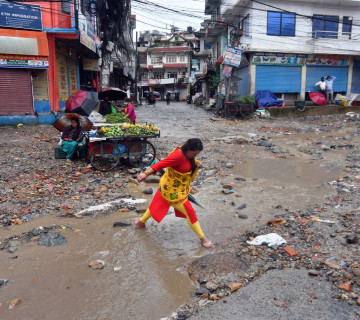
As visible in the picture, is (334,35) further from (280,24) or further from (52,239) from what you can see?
(52,239)

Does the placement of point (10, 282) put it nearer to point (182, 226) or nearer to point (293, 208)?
point (182, 226)

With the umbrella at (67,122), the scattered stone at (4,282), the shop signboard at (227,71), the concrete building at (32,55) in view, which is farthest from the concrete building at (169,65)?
the scattered stone at (4,282)

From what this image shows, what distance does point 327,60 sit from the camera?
71.1 ft

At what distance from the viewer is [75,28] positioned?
44.5 ft

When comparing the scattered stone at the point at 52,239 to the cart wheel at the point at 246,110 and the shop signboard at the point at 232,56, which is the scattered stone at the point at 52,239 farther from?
the shop signboard at the point at 232,56

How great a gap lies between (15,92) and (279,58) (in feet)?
51.4

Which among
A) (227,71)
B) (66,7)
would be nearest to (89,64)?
(66,7)

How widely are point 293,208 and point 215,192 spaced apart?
4.97 ft

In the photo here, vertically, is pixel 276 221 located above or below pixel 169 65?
below

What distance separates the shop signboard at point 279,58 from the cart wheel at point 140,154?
1499cm

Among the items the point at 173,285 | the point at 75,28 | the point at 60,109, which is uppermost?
the point at 75,28

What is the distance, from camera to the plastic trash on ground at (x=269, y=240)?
3.95 meters

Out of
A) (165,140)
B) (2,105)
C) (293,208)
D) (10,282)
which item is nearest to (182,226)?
(293,208)

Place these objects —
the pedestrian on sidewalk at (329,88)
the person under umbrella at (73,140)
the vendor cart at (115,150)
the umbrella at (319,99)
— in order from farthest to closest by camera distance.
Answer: the pedestrian on sidewalk at (329,88) < the umbrella at (319,99) < the person under umbrella at (73,140) < the vendor cart at (115,150)
